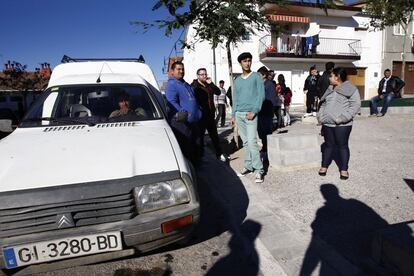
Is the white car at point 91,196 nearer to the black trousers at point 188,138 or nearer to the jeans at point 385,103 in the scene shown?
the black trousers at point 188,138

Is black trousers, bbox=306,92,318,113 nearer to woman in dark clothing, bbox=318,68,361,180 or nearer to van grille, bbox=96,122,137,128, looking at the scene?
woman in dark clothing, bbox=318,68,361,180

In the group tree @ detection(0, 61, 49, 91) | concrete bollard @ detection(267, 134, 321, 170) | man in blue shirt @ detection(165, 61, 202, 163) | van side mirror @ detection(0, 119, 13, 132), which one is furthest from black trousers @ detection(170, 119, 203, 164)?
tree @ detection(0, 61, 49, 91)

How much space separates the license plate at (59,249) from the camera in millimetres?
2090

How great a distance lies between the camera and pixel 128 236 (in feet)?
7.30

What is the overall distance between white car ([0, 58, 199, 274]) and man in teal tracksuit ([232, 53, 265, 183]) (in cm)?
180

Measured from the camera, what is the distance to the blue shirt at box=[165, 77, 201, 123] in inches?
192

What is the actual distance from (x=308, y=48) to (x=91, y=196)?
76.7ft

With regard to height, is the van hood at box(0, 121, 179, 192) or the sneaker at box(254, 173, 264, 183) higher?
the van hood at box(0, 121, 179, 192)

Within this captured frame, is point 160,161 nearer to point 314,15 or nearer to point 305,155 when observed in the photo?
point 305,155

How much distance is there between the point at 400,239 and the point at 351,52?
25.2m

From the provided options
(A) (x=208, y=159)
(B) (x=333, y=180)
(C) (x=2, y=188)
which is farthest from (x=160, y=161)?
(A) (x=208, y=159)

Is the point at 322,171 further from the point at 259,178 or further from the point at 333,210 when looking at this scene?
the point at 333,210

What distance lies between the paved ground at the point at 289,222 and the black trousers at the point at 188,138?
1.27 ft

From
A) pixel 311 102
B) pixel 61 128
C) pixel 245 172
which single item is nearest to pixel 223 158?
pixel 245 172
